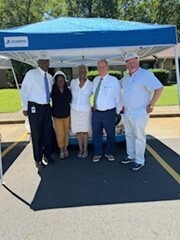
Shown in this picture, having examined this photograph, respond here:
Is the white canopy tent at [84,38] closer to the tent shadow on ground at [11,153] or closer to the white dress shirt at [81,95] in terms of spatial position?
the white dress shirt at [81,95]

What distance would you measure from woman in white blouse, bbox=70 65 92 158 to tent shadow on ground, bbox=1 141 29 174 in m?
1.44

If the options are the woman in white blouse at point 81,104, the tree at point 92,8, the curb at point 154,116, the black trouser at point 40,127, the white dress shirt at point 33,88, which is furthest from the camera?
the tree at point 92,8

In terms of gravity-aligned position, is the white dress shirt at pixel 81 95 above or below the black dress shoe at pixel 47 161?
above

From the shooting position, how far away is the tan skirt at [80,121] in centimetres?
636

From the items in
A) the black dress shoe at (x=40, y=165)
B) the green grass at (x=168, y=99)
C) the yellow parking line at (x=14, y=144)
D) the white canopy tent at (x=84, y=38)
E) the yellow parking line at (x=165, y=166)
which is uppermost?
the white canopy tent at (x=84, y=38)

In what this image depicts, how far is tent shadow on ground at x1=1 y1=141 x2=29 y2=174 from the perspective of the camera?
650 cm

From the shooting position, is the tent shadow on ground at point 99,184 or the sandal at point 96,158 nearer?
the tent shadow on ground at point 99,184

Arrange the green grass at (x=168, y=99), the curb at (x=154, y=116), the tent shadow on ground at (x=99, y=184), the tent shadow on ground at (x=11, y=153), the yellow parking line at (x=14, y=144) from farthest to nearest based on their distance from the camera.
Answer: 1. the green grass at (x=168, y=99)
2. the curb at (x=154, y=116)
3. the yellow parking line at (x=14, y=144)
4. the tent shadow on ground at (x=11, y=153)
5. the tent shadow on ground at (x=99, y=184)

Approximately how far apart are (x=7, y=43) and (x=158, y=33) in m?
2.25

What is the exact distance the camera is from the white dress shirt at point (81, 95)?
6.23 m

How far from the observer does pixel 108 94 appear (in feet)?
19.5

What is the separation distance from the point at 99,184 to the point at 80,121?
1.62 metres

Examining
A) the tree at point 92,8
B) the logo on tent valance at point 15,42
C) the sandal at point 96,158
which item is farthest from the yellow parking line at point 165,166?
the tree at point 92,8

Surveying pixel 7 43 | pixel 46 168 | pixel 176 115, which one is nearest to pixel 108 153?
pixel 46 168
